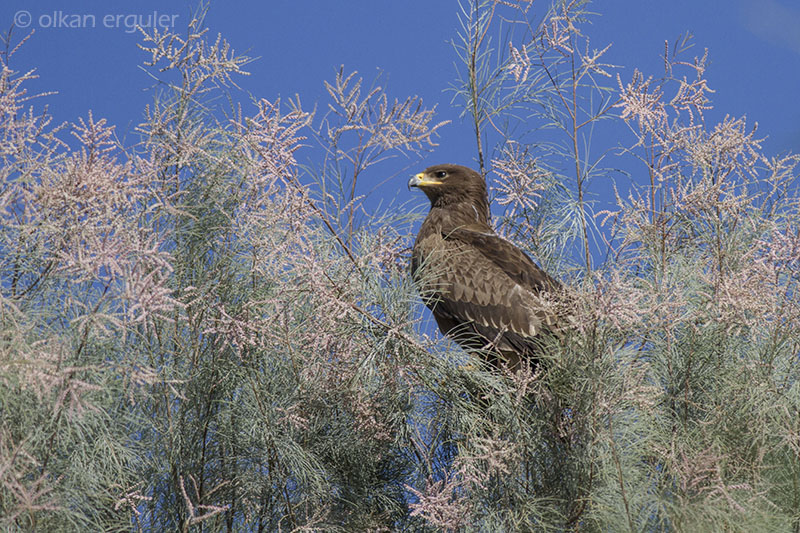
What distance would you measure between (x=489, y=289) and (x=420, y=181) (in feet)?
4.44

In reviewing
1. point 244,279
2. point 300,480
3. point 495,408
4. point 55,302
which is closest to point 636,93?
point 495,408

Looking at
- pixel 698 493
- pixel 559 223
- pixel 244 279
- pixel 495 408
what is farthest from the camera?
pixel 559 223

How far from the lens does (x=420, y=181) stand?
6566 mm

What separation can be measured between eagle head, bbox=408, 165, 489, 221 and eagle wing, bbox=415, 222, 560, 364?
0.75m

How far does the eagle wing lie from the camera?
5.41m

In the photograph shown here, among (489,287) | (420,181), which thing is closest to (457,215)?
(420,181)

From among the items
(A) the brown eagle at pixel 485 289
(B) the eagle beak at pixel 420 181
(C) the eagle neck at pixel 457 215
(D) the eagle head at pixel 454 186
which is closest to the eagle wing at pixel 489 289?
(A) the brown eagle at pixel 485 289

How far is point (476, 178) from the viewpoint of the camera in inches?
256

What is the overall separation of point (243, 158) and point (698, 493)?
2792 millimetres

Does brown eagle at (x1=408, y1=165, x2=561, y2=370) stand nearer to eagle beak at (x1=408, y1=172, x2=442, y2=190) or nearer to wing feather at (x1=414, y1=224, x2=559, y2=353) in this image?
wing feather at (x1=414, y1=224, x2=559, y2=353)

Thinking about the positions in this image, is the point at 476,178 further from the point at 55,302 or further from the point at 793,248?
the point at 55,302

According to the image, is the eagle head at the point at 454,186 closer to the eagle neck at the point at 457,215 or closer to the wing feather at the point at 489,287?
the eagle neck at the point at 457,215

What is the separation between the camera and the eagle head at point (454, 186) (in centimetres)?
645

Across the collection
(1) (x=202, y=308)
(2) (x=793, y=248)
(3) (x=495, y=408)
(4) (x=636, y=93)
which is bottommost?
(3) (x=495, y=408)
